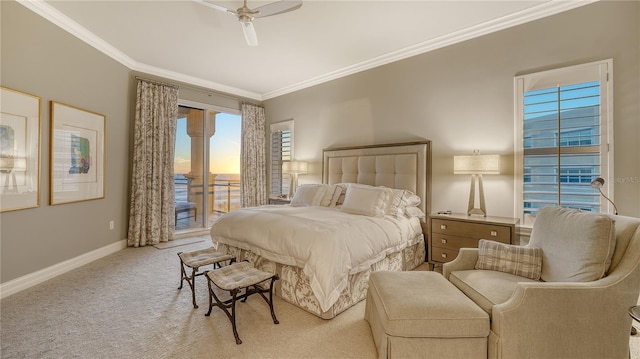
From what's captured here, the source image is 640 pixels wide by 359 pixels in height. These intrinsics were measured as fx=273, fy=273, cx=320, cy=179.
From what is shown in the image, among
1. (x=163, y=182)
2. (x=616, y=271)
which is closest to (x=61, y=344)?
(x=163, y=182)

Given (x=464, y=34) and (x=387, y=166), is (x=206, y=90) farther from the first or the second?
(x=464, y=34)

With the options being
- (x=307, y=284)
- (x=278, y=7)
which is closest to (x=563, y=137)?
(x=307, y=284)

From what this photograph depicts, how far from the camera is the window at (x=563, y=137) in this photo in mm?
2713

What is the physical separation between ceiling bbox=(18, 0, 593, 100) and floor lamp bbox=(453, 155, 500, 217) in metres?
1.60

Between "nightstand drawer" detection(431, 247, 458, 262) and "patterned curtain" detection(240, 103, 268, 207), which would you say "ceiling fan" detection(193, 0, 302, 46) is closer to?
"nightstand drawer" detection(431, 247, 458, 262)

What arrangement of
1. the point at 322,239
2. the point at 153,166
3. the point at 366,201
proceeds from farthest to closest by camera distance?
the point at 153,166
the point at 366,201
the point at 322,239

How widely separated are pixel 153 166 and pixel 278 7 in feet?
11.8

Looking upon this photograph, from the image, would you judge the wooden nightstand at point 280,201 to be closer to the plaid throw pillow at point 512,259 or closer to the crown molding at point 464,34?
the crown molding at point 464,34

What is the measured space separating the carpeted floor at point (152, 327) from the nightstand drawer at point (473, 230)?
1.12 m

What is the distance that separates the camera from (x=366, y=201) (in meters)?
3.34

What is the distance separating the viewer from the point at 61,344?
2002 mm

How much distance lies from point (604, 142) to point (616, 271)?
1.80m

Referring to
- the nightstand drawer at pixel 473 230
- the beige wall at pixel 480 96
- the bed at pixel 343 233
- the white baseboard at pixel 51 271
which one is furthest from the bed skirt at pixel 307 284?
the white baseboard at pixel 51 271

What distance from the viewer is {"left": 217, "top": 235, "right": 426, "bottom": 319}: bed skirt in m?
2.46
